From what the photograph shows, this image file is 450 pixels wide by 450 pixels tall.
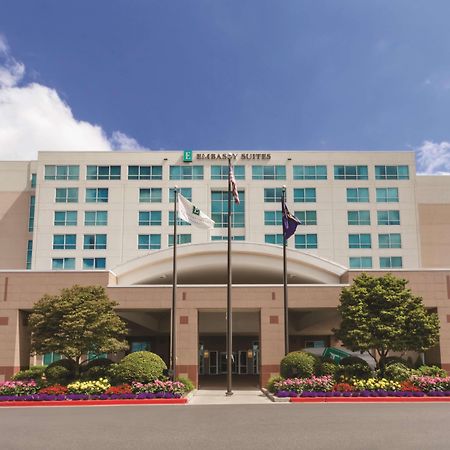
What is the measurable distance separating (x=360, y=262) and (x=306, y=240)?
218 inches

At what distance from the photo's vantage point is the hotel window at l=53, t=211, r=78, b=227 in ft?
183

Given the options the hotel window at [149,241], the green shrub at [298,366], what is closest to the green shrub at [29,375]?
the green shrub at [298,366]

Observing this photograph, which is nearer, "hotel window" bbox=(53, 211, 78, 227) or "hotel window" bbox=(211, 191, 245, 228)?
"hotel window" bbox=(53, 211, 78, 227)

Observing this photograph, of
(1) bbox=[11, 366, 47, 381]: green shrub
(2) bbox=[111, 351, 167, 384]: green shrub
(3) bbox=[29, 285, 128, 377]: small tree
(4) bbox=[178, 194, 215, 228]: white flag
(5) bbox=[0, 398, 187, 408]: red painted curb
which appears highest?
(4) bbox=[178, 194, 215, 228]: white flag

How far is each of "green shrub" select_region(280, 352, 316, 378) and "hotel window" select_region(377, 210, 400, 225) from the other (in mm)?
32151

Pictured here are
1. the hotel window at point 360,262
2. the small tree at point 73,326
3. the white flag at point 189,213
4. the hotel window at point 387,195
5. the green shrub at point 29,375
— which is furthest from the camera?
the hotel window at point 387,195

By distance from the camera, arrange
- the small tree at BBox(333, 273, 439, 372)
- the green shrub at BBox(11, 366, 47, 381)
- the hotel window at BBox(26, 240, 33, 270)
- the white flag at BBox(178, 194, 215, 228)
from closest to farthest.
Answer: the small tree at BBox(333, 273, 439, 372) < the white flag at BBox(178, 194, 215, 228) < the green shrub at BBox(11, 366, 47, 381) < the hotel window at BBox(26, 240, 33, 270)

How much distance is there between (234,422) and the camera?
16.8 metres

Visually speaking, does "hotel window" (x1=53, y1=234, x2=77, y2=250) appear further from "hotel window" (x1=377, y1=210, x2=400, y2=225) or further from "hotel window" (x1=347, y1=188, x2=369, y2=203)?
"hotel window" (x1=377, y1=210, x2=400, y2=225)

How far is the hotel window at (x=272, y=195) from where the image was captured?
185ft

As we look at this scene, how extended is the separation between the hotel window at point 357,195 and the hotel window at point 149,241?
19174mm

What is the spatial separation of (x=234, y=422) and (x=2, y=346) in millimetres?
19265

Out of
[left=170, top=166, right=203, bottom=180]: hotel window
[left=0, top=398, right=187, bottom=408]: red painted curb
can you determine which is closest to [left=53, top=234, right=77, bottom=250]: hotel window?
[left=170, top=166, right=203, bottom=180]: hotel window

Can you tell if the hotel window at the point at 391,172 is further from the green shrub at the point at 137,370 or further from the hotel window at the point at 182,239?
the green shrub at the point at 137,370
